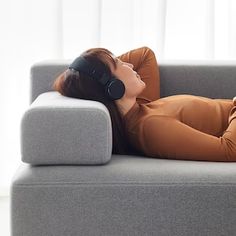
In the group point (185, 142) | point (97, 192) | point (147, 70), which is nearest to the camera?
point (97, 192)

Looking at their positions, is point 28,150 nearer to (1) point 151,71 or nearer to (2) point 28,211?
(2) point 28,211

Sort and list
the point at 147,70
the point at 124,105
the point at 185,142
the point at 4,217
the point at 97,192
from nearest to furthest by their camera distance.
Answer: the point at 97,192 → the point at 185,142 → the point at 124,105 → the point at 147,70 → the point at 4,217

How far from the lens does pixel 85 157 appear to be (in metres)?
1.69

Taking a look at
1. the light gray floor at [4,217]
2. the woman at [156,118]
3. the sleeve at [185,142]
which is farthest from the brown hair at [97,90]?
the light gray floor at [4,217]

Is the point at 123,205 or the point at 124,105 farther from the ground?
the point at 124,105

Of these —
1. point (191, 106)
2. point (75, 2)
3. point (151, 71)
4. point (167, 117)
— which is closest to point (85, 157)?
point (167, 117)

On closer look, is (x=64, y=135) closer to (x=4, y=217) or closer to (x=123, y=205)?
(x=123, y=205)

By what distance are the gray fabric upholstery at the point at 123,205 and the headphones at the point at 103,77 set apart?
1.07ft

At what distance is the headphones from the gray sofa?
187mm

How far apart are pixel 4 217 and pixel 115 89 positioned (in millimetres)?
1002

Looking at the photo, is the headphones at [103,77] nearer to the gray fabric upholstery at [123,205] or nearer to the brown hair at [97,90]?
the brown hair at [97,90]

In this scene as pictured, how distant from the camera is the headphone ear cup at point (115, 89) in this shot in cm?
186

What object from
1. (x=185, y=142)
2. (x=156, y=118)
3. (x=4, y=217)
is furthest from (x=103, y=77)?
(x=4, y=217)

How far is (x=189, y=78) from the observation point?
87.5 inches
